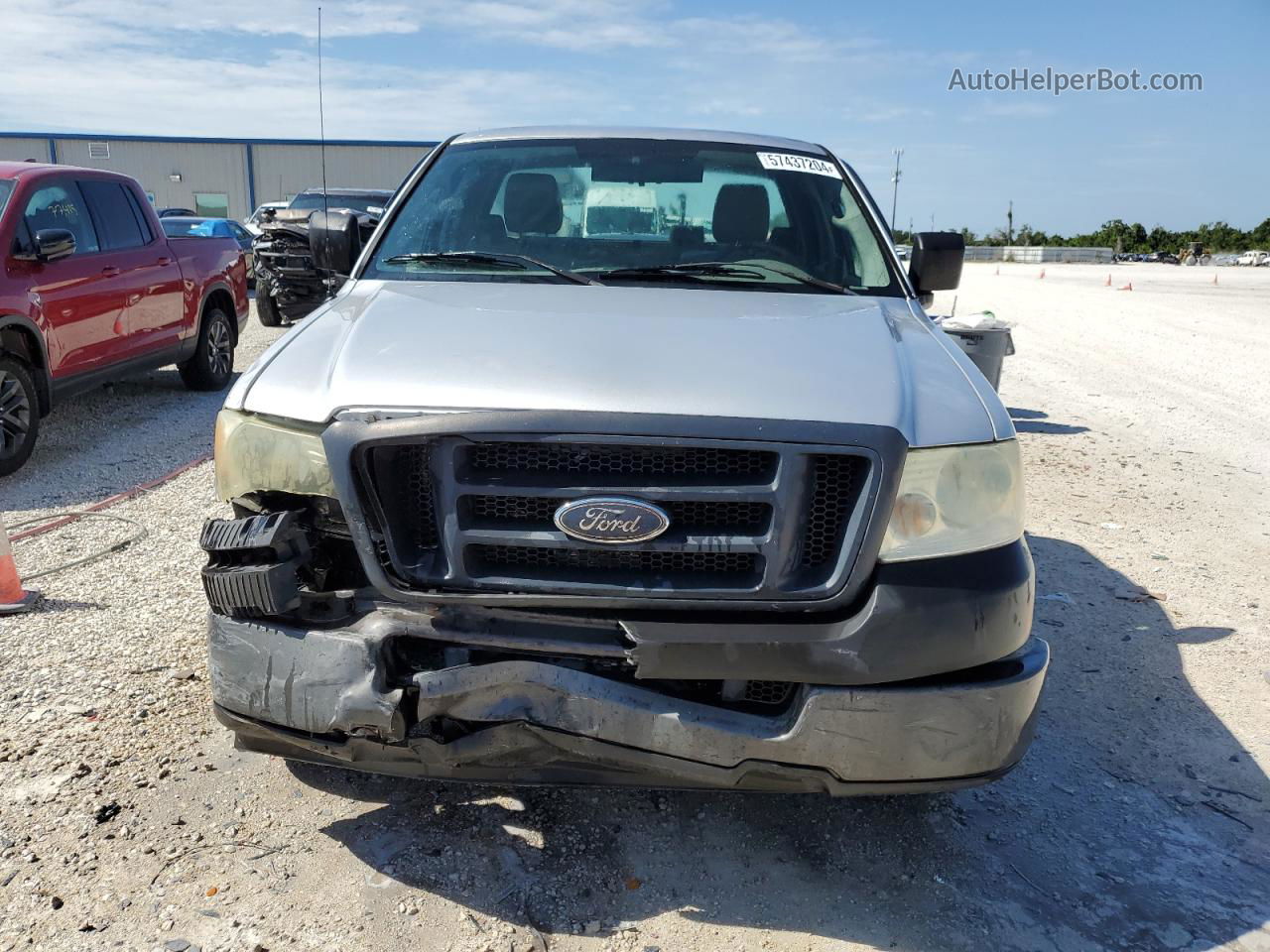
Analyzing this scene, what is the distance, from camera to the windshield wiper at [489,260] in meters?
3.31

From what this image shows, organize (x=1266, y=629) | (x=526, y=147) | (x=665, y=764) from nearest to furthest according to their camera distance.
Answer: (x=665, y=764) < (x=526, y=147) < (x=1266, y=629)

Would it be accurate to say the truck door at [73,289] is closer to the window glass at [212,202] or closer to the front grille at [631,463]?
the front grille at [631,463]

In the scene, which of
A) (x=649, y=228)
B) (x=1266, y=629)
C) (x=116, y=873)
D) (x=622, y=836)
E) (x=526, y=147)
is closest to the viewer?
(x=116, y=873)

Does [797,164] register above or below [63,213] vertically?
above

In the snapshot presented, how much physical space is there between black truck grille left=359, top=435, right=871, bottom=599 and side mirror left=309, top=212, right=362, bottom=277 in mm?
1766

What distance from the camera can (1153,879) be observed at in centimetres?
274

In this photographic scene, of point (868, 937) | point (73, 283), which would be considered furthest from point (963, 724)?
point (73, 283)

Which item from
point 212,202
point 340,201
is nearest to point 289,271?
point 340,201

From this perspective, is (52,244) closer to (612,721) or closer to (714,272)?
(714,272)

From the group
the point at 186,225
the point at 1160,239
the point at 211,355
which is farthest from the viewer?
the point at 1160,239

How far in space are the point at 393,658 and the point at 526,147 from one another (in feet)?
7.81

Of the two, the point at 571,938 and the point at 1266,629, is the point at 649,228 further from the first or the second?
the point at 1266,629

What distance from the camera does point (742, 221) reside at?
3.71 meters

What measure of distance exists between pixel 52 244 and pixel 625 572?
5.92 meters
